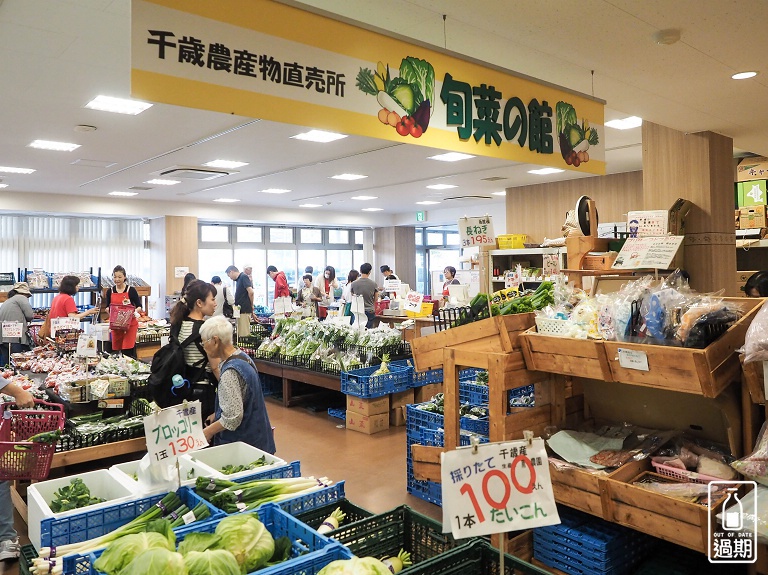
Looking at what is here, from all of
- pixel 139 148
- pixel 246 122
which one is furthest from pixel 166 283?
pixel 246 122

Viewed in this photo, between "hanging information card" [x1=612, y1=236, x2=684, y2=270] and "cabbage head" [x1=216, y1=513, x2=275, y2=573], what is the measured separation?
2882 millimetres

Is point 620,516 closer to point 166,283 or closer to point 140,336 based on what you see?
point 140,336

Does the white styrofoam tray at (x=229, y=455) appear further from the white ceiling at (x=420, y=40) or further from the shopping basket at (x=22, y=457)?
the white ceiling at (x=420, y=40)

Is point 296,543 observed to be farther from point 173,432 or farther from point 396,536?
point 173,432

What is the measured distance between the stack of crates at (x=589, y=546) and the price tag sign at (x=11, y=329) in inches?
257

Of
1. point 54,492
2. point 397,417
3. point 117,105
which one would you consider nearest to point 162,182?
point 117,105

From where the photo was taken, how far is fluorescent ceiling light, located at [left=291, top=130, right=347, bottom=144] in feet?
21.7

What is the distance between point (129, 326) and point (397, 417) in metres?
3.52

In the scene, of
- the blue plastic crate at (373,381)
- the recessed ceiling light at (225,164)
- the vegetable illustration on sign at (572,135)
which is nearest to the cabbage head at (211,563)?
the vegetable illustration on sign at (572,135)

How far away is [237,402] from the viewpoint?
3.19m

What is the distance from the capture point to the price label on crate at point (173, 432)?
228cm

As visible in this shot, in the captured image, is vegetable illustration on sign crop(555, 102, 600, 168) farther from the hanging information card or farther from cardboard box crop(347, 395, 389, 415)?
cardboard box crop(347, 395, 389, 415)

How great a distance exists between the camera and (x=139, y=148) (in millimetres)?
7207

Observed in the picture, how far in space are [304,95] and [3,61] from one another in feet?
10.1
